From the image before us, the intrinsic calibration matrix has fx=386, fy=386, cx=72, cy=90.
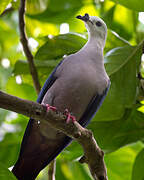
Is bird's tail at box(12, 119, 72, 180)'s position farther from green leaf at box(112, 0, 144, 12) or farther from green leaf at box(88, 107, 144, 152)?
green leaf at box(112, 0, 144, 12)

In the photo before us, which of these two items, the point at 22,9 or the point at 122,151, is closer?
the point at 22,9

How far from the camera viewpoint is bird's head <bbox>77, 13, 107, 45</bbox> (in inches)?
95.7

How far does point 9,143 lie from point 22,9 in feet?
2.91

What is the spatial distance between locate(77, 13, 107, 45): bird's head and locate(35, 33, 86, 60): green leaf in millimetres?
103

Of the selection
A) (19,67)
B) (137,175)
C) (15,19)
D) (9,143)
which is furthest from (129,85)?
(15,19)

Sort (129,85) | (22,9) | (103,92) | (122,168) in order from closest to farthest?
(103,92), (129,85), (22,9), (122,168)

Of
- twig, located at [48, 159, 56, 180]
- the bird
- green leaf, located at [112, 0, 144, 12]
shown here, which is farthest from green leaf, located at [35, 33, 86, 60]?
twig, located at [48, 159, 56, 180]

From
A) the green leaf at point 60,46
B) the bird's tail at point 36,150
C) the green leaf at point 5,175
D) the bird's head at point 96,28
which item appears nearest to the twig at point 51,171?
the bird's tail at point 36,150

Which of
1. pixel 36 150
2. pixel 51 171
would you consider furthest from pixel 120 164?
pixel 36 150

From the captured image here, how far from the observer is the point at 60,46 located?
2537 millimetres

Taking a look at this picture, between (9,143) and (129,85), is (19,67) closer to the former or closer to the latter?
(9,143)

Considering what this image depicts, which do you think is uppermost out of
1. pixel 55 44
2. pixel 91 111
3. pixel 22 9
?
pixel 22 9

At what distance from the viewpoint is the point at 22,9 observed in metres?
2.45

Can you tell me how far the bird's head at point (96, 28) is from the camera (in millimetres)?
2432
